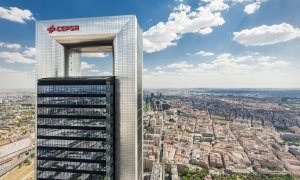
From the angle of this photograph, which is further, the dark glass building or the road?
the road

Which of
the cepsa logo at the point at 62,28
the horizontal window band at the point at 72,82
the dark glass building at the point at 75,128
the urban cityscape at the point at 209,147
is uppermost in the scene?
the cepsa logo at the point at 62,28

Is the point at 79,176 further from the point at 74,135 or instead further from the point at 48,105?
the point at 48,105

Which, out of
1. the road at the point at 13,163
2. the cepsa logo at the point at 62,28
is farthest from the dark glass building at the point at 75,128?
the road at the point at 13,163

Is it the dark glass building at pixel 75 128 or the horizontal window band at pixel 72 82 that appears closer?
the dark glass building at pixel 75 128

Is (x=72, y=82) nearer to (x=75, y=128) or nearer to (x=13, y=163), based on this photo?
(x=75, y=128)

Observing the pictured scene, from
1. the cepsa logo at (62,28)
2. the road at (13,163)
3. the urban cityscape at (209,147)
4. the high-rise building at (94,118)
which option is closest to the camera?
the high-rise building at (94,118)

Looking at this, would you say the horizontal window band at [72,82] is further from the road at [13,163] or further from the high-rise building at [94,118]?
the road at [13,163]

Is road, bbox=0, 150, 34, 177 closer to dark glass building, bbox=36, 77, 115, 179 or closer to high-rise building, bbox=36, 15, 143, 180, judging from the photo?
dark glass building, bbox=36, 77, 115, 179

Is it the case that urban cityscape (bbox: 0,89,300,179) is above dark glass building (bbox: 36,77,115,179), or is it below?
below

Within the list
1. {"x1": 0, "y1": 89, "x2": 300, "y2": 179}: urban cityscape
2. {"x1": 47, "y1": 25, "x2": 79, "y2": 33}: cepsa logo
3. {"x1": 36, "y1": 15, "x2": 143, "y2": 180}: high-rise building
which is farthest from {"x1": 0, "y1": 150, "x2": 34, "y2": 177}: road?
{"x1": 47, "y1": 25, "x2": 79, "y2": 33}: cepsa logo
